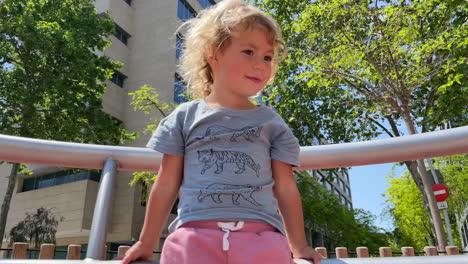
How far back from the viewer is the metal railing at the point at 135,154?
3.44ft

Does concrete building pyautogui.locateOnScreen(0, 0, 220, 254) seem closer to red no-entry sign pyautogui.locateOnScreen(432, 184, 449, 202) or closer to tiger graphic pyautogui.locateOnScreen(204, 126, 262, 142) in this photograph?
red no-entry sign pyautogui.locateOnScreen(432, 184, 449, 202)

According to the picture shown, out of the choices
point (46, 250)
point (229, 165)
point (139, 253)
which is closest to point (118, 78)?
point (46, 250)

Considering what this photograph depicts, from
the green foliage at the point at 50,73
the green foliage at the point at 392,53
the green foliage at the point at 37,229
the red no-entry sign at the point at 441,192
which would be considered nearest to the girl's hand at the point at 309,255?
the green foliage at the point at 392,53

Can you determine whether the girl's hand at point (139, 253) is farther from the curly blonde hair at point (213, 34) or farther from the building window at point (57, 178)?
the building window at point (57, 178)

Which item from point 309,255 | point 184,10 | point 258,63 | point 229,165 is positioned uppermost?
point 184,10

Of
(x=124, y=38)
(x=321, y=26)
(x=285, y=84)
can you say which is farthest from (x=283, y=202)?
(x=124, y=38)

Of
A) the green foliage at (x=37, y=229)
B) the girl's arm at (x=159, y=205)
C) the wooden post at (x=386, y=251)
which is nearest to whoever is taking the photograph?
the girl's arm at (x=159, y=205)

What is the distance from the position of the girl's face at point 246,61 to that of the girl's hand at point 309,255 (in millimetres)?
515

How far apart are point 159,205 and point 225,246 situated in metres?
0.27

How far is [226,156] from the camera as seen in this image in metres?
1.16

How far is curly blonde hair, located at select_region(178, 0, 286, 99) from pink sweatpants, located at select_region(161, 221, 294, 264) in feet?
1.92

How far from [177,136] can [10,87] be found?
42.3 feet

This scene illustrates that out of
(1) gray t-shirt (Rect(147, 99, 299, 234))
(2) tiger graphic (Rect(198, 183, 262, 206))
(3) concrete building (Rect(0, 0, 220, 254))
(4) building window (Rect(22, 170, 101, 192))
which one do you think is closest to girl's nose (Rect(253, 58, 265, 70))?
(1) gray t-shirt (Rect(147, 99, 299, 234))

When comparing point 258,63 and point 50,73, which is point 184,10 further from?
point 258,63
